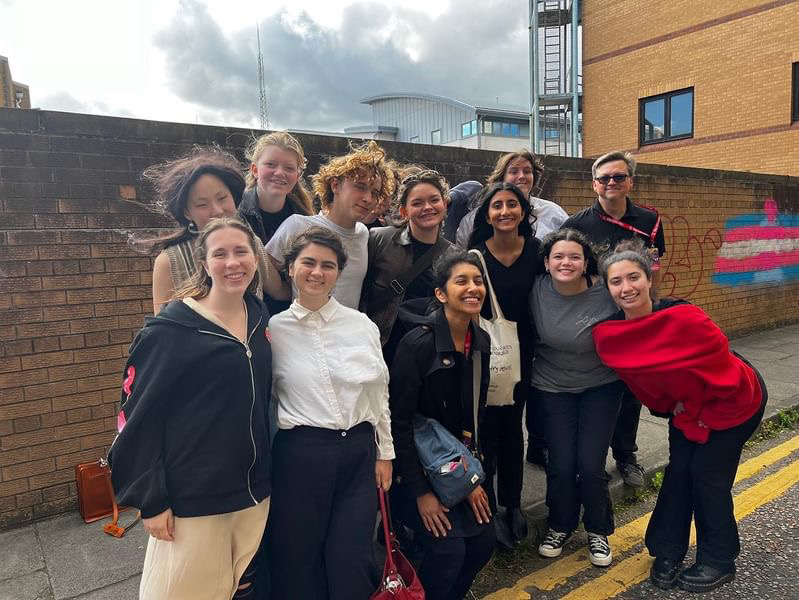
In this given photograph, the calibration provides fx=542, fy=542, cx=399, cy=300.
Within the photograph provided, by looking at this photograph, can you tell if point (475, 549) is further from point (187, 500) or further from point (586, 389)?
point (187, 500)

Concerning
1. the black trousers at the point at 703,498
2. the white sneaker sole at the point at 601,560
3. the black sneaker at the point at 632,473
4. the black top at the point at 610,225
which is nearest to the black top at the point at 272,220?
the black top at the point at 610,225

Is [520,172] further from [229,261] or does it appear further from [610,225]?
[229,261]

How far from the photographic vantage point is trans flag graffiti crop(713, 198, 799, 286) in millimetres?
7832

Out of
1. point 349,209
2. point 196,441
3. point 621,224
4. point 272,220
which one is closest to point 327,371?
point 196,441

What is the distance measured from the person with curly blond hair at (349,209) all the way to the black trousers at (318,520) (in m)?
0.77

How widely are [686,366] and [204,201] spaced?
7.26ft

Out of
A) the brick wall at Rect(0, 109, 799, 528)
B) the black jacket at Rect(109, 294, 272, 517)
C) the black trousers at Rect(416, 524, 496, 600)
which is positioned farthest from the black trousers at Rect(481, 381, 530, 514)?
the brick wall at Rect(0, 109, 799, 528)

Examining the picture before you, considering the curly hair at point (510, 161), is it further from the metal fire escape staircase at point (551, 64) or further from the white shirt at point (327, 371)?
the metal fire escape staircase at point (551, 64)

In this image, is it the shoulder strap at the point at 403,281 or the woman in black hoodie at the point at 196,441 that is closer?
the woman in black hoodie at the point at 196,441

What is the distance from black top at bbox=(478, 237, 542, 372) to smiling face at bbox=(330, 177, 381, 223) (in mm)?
760

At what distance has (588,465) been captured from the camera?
2771 millimetres

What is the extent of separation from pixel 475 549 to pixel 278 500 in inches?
37.0

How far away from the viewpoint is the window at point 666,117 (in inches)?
603

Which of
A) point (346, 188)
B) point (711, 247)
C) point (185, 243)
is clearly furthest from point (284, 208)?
point (711, 247)
